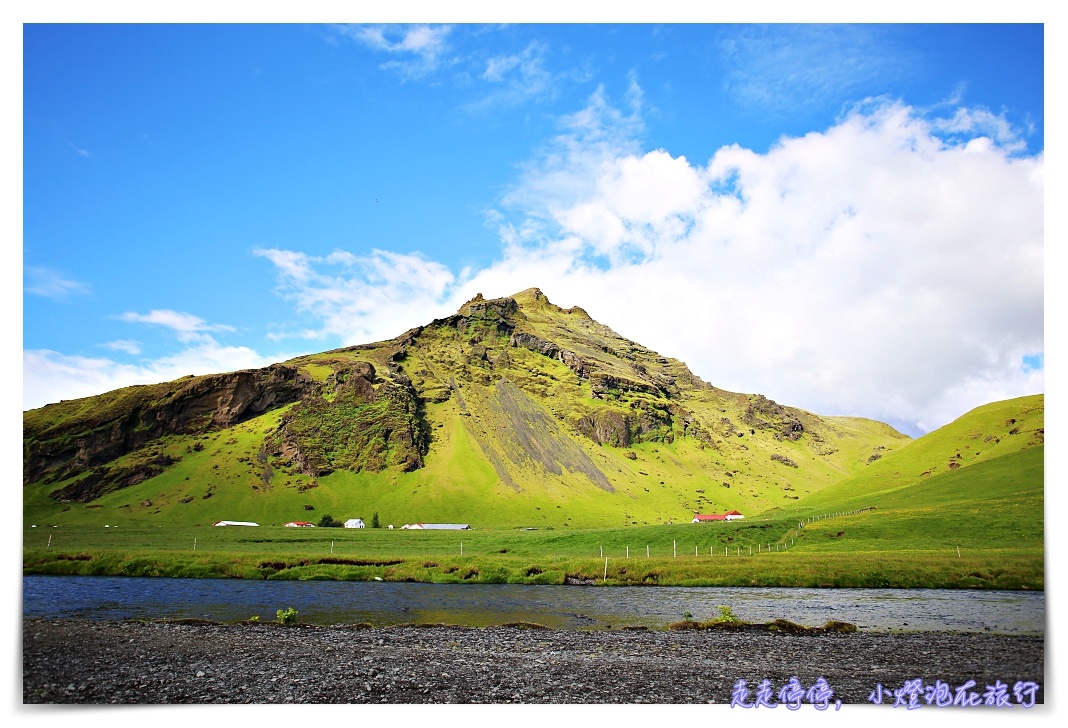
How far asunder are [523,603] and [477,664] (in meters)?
18.5

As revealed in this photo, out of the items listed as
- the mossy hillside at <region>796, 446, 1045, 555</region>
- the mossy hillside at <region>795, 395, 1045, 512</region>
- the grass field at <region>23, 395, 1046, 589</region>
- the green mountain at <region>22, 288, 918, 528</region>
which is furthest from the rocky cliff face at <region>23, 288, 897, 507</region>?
the mossy hillside at <region>796, 446, 1045, 555</region>

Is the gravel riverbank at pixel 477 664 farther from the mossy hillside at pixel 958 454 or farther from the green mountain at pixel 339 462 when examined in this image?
the green mountain at pixel 339 462

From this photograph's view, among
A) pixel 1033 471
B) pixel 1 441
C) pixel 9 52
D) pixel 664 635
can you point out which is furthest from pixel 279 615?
pixel 1033 471

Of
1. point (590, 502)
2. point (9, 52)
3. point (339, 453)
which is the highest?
point (9, 52)

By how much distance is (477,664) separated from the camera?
18125 mm

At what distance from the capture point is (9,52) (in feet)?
54.3

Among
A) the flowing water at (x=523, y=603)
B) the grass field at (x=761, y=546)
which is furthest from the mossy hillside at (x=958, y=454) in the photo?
the flowing water at (x=523, y=603)

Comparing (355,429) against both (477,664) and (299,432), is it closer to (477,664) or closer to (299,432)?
(299,432)

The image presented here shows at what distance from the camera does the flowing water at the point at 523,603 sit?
28.6 metres

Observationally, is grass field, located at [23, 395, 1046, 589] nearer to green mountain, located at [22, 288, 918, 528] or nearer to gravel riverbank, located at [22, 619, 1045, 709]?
gravel riverbank, located at [22, 619, 1045, 709]

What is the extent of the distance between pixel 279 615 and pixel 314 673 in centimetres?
1097

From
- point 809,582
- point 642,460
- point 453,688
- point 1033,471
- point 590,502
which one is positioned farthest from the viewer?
point 642,460

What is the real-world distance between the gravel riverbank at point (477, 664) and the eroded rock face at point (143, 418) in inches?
5541

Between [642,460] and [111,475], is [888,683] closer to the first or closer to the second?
[111,475]
